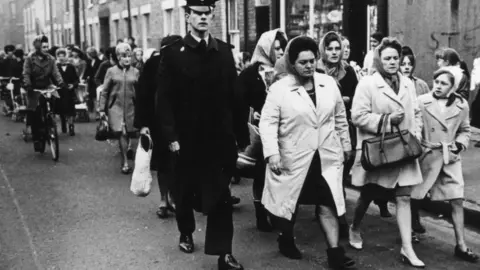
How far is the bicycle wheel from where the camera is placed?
11586mm

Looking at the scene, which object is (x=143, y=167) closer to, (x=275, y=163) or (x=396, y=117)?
(x=275, y=163)

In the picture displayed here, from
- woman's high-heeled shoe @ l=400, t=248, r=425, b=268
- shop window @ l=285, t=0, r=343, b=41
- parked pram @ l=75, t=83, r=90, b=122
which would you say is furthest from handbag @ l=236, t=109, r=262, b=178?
parked pram @ l=75, t=83, r=90, b=122

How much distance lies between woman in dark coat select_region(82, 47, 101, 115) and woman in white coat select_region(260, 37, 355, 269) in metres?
13.0

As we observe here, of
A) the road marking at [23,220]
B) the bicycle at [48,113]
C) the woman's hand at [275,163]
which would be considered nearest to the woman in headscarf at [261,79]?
the woman's hand at [275,163]

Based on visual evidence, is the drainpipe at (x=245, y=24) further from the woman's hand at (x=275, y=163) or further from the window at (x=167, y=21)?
the woman's hand at (x=275, y=163)

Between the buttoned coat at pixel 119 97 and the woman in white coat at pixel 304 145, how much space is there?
5.04 metres

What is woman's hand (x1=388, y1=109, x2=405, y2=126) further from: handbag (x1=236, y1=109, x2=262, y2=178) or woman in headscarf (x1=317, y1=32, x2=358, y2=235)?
handbag (x1=236, y1=109, x2=262, y2=178)

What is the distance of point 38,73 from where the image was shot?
12.4 m

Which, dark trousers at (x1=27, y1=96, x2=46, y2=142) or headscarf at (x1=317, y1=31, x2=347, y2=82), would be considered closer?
headscarf at (x1=317, y1=31, x2=347, y2=82)

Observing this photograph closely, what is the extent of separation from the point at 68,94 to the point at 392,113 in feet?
33.7

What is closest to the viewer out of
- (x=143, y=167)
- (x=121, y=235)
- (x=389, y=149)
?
(x=389, y=149)

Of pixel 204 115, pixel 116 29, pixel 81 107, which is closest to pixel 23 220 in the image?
pixel 204 115

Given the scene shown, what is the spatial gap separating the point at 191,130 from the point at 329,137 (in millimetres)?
1107

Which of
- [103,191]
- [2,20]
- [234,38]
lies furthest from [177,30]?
[2,20]
